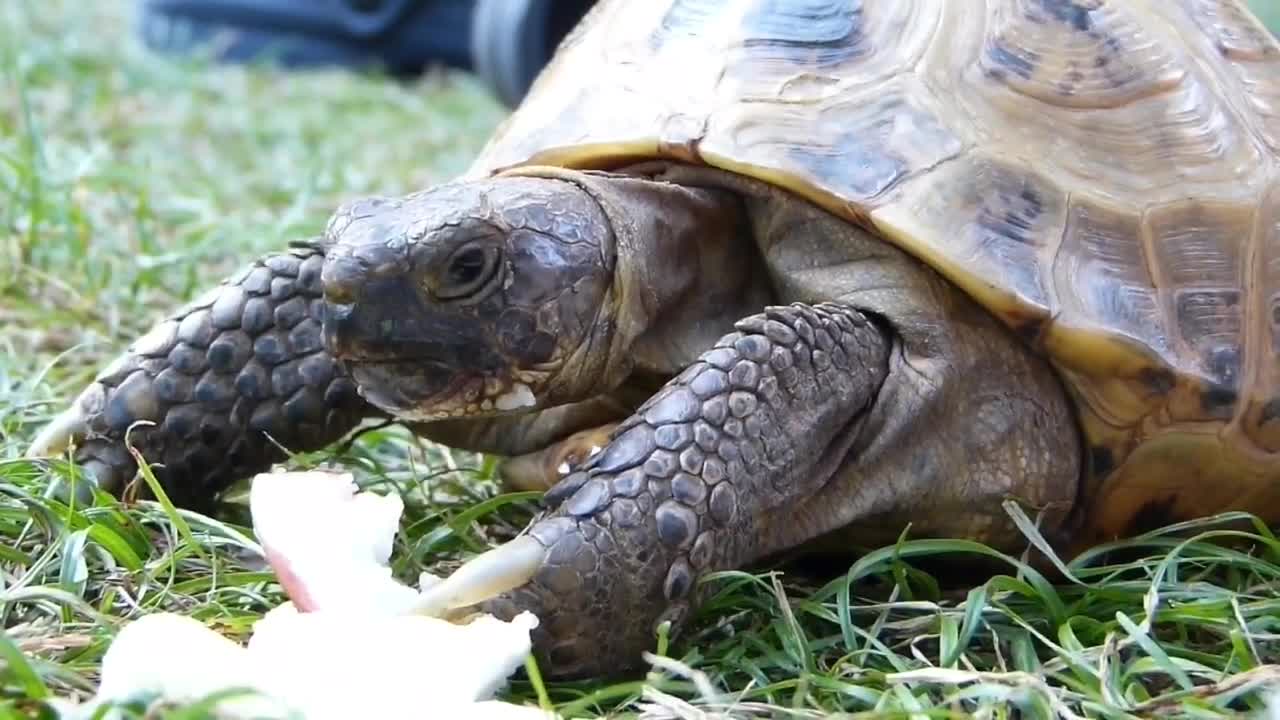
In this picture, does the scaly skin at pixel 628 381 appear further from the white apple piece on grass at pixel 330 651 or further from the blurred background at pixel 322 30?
the blurred background at pixel 322 30

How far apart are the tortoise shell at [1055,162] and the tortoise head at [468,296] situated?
327mm

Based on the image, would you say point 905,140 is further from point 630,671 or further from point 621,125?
point 630,671

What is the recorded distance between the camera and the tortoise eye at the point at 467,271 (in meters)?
1.81

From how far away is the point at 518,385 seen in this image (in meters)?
1.92

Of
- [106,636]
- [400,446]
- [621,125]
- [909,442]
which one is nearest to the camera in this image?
[106,636]

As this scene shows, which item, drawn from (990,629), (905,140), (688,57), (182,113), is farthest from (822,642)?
(182,113)

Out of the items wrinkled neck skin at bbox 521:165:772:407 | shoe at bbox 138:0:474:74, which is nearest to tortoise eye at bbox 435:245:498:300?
wrinkled neck skin at bbox 521:165:772:407

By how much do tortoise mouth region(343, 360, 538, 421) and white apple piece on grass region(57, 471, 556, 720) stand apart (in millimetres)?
200

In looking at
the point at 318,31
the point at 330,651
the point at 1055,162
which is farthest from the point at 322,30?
the point at 330,651

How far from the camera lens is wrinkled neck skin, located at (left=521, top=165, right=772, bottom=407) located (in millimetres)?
2029

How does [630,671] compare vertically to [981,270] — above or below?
below

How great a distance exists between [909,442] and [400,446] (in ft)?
3.93

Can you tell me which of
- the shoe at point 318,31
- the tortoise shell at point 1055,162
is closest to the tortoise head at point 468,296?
the tortoise shell at point 1055,162

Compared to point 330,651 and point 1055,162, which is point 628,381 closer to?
point 1055,162
